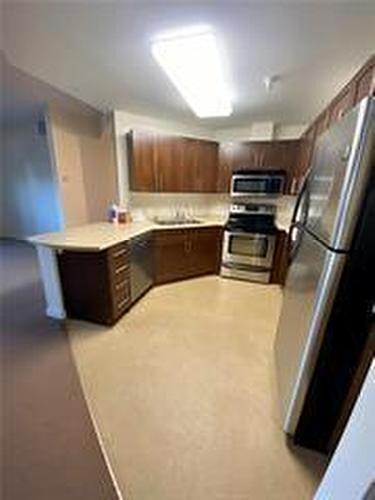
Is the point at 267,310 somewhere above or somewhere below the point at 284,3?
below

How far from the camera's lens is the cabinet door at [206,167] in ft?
13.2

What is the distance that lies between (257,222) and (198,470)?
325 cm

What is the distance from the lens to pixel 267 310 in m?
3.09

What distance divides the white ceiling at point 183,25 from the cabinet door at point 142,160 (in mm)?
592

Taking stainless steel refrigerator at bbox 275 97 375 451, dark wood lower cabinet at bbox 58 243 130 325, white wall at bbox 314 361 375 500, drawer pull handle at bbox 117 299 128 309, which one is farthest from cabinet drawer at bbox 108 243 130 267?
white wall at bbox 314 361 375 500

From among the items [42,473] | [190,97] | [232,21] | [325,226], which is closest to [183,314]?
[42,473]

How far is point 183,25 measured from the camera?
1646mm

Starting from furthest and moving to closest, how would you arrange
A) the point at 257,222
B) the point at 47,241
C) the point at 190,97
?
the point at 257,222 → the point at 190,97 → the point at 47,241

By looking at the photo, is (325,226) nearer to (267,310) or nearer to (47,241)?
(267,310)

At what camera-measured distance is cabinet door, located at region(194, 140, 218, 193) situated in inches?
159

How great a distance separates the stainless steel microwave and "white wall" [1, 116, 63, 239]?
3523mm

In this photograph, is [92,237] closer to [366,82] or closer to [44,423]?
[44,423]

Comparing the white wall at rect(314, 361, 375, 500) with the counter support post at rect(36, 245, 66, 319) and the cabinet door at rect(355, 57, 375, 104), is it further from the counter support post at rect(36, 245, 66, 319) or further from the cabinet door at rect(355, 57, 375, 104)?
the counter support post at rect(36, 245, 66, 319)

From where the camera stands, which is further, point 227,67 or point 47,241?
point 47,241
